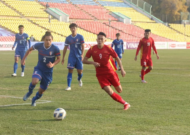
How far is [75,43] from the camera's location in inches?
468

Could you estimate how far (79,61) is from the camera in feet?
39.6

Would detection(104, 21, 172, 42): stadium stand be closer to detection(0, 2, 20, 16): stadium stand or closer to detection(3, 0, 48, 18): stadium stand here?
detection(3, 0, 48, 18): stadium stand

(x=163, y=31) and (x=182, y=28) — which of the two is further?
(x=182, y=28)

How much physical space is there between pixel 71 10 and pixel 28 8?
876cm

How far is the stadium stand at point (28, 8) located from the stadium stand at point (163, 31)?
61.9 feet

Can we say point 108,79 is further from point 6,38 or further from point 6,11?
point 6,11

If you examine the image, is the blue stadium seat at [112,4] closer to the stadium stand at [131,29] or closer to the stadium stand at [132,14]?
the stadium stand at [132,14]

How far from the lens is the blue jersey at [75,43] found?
1185 cm

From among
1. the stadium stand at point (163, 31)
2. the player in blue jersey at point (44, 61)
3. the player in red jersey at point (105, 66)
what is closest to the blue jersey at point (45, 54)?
the player in blue jersey at point (44, 61)

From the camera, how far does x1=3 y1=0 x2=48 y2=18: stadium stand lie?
181 ft

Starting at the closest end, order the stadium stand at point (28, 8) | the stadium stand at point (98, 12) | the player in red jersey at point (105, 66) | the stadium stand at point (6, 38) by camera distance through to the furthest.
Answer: the player in red jersey at point (105, 66) → the stadium stand at point (6, 38) → the stadium stand at point (28, 8) → the stadium stand at point (98, 12)

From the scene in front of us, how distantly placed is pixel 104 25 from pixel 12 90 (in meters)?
50.0

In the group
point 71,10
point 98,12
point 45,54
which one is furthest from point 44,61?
point 98,12

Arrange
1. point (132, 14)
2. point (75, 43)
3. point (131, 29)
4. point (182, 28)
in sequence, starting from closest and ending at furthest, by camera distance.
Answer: point (75, 43) < point (131, 29) < point (132, 14) < point (182, 28)
